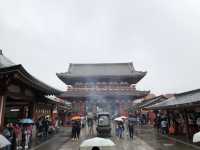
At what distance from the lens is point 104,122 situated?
71.2 feet

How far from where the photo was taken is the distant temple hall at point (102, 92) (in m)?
36.0

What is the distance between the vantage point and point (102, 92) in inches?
1427

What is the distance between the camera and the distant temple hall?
36.0m

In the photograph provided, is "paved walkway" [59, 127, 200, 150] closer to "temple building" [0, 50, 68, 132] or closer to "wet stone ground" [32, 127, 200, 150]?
"wet stone ground" [32, 127, 200, 150]

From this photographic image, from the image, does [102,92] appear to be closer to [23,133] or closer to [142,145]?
[142,145]

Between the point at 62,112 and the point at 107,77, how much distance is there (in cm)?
1010

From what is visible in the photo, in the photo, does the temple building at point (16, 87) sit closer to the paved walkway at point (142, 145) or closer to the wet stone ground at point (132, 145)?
the wet stone ground at point (132, 145)

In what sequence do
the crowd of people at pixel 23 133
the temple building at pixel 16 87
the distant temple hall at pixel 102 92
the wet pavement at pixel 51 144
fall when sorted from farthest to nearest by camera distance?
the distant temple hall at pixel 102 92, the wet pavement at pixel 51 144, the crowd of people at pixel 23 133, the temple building at pixel 16 87

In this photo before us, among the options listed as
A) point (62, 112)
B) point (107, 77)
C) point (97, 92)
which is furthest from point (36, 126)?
point (107, 77)

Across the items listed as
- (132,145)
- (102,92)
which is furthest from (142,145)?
(102,92)

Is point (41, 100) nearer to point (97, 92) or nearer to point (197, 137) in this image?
point (197, 137)

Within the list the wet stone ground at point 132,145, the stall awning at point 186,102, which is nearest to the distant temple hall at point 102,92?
the stall awning at point 186,102

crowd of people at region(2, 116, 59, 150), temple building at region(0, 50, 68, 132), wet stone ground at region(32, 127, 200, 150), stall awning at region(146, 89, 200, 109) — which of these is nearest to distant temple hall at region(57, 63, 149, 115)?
stall awning at region(146, 89, 200, 109)

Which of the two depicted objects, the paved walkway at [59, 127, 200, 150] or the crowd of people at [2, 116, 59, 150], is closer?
the crowd of people at [2, 116, 59, 150]
